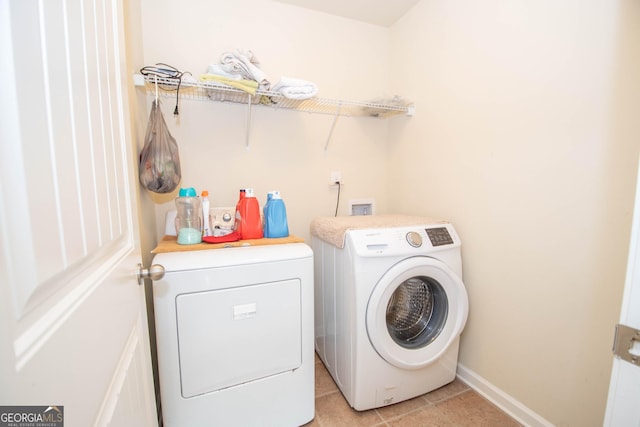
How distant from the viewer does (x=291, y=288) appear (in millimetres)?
1233

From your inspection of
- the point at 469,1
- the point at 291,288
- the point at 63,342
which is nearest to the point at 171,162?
the point at 291,288

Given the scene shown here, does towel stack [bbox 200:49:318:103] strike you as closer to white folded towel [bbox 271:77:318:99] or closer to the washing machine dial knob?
white folded towel [bbox 271:77:318:99]

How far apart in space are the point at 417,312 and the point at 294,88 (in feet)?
5.12

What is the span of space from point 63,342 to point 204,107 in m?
1.68

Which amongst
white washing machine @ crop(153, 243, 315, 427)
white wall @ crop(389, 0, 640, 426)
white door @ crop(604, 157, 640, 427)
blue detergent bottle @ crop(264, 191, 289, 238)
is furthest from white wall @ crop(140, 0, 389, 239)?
white door @ crop(604, 157, 640, 427)

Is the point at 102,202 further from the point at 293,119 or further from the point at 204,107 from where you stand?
the point at 293,119

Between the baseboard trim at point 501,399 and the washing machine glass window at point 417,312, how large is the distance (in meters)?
0.42

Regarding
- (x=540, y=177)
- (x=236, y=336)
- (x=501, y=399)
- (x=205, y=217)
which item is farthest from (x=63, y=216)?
(x=501, y=399)

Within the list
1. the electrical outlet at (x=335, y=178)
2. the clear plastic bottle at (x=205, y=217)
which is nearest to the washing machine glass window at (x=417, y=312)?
the electrical outlet at (x=335, y=178)

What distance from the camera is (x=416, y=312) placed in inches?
62.7

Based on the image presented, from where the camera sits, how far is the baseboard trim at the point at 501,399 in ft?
4.14

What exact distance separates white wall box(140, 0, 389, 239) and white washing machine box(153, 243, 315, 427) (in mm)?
762

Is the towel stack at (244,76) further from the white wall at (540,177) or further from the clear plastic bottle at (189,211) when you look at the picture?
the white wall at (540,177)

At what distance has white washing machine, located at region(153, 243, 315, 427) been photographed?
1.07m
